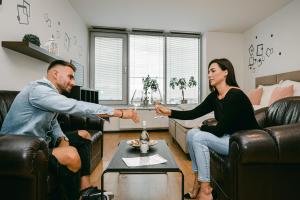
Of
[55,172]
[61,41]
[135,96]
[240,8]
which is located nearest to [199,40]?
[240,8]

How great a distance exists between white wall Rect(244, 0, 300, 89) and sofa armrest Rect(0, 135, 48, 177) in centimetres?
420

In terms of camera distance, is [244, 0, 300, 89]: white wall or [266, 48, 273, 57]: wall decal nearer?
[244, 0, 300, 89]: white wall

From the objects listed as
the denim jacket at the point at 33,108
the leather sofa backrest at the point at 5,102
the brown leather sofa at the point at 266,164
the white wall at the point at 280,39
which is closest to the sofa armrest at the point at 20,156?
the denim jacket at the point at 33,108

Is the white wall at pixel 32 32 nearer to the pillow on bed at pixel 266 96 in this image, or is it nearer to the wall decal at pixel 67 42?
the wall decal at pixel 67 42

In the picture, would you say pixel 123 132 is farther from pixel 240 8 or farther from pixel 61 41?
pixel 240 8

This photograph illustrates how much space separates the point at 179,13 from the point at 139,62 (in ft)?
5.99

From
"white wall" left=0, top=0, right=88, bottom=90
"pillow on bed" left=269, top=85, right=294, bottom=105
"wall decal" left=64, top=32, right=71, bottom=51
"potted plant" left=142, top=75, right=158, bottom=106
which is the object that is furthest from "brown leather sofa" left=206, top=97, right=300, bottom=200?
"potted plant" left=142, top=75, right=158, bottom=106

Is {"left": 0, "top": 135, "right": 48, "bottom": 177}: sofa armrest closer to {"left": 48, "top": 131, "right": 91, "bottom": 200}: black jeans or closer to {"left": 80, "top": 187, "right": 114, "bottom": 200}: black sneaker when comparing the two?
{"left": 48, "top": 131, "right": 91, "bottom": 200}: black jeans

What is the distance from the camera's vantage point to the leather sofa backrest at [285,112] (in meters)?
1.81

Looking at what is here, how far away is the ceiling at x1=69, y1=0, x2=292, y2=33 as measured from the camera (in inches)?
159

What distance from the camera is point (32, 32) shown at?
8.85 feet

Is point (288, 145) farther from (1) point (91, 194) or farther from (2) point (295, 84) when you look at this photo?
(2) point (295, 84)

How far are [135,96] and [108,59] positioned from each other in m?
1.21

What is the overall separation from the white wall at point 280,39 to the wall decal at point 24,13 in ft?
13.7
